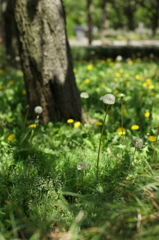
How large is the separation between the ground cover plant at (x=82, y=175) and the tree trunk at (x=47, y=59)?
0.24m

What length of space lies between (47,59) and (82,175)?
151cm

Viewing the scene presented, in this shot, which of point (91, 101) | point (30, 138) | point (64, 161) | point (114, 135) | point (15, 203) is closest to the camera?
point (15, 203)

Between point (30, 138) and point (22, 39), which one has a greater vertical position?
point (22, 39)

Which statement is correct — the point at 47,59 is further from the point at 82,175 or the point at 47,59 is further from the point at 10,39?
the point at 10,39

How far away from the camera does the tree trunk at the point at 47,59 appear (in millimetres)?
2887

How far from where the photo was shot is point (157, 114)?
11.1 ft

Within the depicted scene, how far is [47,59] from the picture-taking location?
2975 mm

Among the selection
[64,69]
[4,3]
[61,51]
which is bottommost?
[64,69]

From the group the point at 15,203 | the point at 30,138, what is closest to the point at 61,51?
the point at 30,138

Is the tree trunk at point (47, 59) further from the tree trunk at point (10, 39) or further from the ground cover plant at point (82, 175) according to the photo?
the tree trunk at point (10, 39)

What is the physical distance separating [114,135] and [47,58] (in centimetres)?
115

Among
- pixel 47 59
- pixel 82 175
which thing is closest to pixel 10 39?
pixel 47 59

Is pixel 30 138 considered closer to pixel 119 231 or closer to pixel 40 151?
pixel 40 151

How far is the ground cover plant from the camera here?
1.38m
